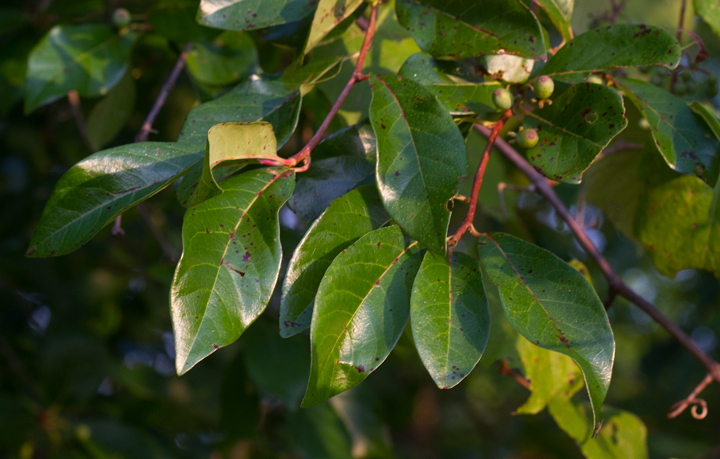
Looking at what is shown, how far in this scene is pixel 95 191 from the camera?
603mm

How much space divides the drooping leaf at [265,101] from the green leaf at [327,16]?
0.04m

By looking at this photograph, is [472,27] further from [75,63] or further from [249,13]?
[75,63]

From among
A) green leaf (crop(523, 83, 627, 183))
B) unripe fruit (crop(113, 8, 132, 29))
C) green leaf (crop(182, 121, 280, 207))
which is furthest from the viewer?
unripe fruit (crop(113, 8, 132, 29))

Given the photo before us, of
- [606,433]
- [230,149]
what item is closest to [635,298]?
[606,433]

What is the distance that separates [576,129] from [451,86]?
0.18 meters

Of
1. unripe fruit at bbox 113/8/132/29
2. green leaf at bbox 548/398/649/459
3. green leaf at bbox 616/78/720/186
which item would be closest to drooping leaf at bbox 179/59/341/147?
green leaf at bbox 616/78/720/186

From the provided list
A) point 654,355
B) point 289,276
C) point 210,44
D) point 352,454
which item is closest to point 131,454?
point 352,454

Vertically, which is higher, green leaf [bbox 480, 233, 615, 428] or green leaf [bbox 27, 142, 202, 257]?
green leaf [bbox 27, 142, 202, 257]

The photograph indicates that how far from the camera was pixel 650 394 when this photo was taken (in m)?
4.43

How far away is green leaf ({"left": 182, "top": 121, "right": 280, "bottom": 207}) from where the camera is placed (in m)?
0.50

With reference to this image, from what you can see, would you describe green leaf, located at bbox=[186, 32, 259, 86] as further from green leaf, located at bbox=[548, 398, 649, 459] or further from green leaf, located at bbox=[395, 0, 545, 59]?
green leaf, located at bbox=[548, 398, 649, 459]

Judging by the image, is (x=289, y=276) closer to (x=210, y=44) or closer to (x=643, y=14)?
(x=210, y=44)

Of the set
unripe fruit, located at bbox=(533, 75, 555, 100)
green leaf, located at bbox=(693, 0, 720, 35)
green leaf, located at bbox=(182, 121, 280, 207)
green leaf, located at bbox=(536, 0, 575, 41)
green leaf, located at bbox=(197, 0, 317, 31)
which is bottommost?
green leaf, located at bbox=(693, 0, 720, 35)

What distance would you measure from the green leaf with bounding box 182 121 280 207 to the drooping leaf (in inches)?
5.1
